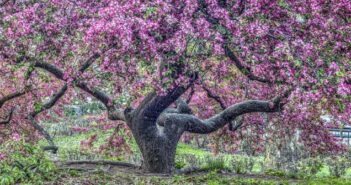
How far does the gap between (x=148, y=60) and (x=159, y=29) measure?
1.53ft

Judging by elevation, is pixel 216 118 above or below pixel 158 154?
above

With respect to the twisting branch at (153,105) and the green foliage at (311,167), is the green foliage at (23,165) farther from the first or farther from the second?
the green foliage at (311,167)

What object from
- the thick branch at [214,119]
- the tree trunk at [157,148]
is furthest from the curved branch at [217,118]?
the tree trunk at [157,148]

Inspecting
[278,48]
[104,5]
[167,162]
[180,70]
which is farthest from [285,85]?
[167,162]

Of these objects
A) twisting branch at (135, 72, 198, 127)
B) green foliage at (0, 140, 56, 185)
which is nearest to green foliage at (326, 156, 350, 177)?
twisting branch at (135, 72, 198, 127)

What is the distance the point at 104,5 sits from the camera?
287 inches

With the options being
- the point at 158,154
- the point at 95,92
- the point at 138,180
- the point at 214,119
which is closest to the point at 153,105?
the point at 158,154

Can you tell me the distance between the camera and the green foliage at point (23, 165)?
753cm

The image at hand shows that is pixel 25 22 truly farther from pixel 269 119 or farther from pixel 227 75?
pixel 269 119

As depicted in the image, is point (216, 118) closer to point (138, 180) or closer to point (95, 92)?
point (138, 180)

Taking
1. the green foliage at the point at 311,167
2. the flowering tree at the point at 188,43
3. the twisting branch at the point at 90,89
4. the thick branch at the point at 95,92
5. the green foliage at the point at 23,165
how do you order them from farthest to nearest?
the green foliage at the point at 311,167, the thick branch at the point at 95,92, the twisting branch at the point at 90,89, the green foliage at the point at 23,165, the flowering tree at the point at 188,43

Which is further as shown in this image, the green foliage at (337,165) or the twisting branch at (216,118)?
the green foliage at (337,165)

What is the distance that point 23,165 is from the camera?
7863mm

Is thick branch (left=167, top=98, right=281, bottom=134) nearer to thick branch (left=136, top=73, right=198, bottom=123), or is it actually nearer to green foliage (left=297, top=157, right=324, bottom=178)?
thick branch (left=136, top=73, right=198, bottom=123)
